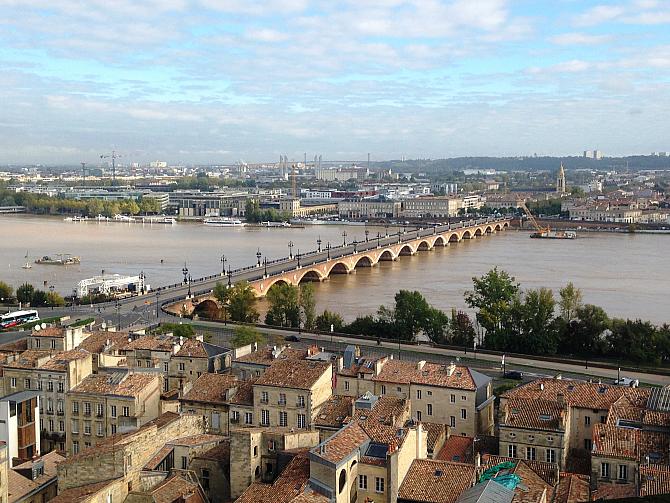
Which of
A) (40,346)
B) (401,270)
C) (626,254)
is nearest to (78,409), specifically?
(40,346)

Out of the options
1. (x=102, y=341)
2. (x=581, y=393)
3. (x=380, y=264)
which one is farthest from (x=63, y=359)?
(x=380, y=264)

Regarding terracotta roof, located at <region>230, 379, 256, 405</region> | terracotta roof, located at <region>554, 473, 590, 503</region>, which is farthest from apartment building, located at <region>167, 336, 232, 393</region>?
terracotta roof, located at <region>554, 473, 590, 503</region>

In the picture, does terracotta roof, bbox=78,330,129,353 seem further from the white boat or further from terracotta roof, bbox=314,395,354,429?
the white boat

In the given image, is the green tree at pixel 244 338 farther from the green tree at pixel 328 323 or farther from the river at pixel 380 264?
the river at pixel 380 264

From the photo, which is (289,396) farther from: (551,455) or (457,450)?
(551,455)

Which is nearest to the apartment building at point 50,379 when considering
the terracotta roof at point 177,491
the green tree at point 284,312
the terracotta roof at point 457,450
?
the terracotta roof at point 177,491
